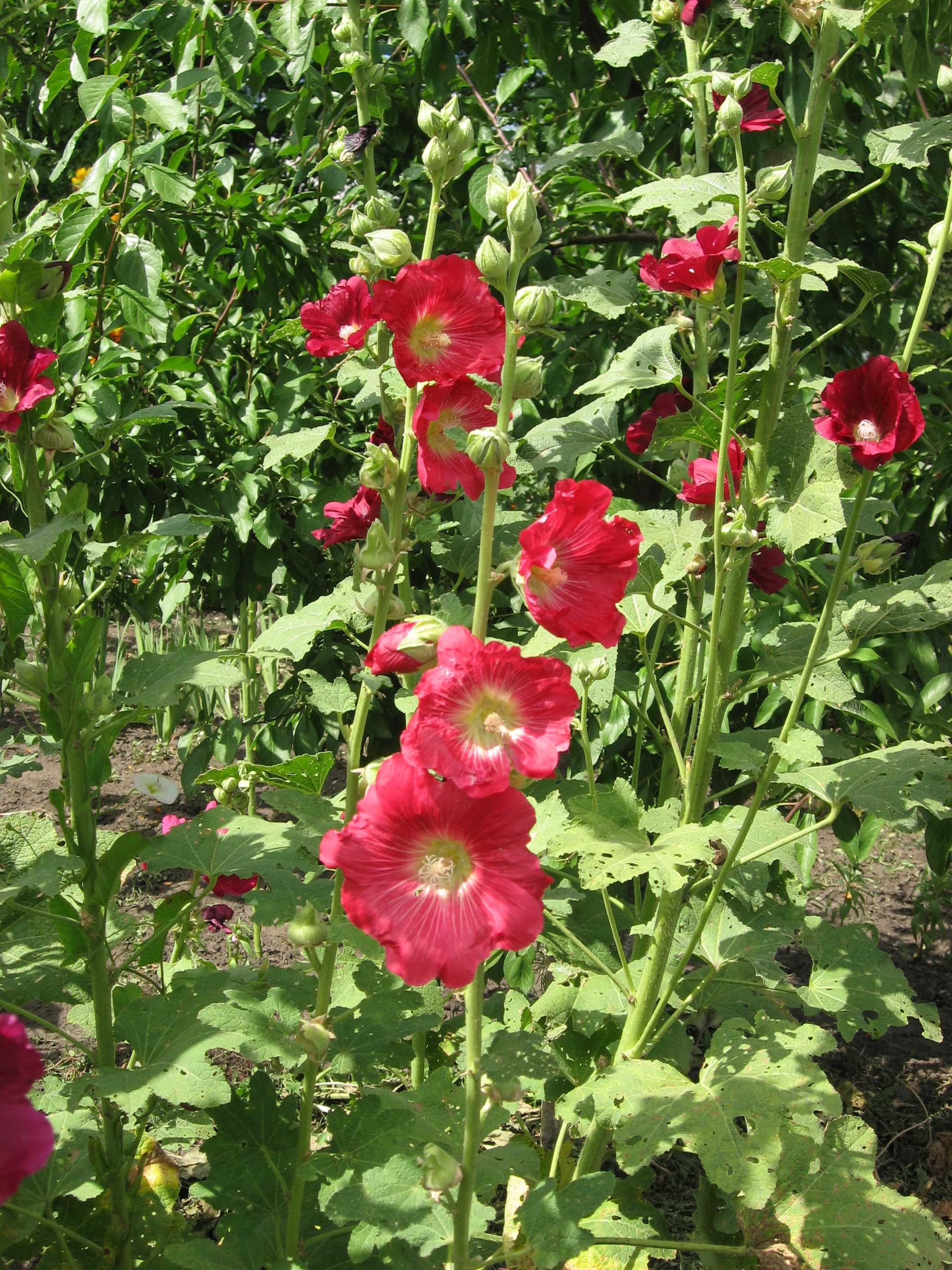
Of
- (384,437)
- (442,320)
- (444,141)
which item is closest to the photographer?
(442,320)

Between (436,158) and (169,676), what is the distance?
74 cm

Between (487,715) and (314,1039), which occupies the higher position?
(487,715)

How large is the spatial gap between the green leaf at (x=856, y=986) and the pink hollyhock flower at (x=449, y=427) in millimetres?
967

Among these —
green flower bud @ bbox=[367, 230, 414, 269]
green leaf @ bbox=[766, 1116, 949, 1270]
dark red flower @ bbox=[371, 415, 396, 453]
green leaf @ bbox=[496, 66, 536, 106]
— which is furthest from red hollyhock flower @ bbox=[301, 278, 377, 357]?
green leaf @ bbox=[766, 1116, 949, 1270]

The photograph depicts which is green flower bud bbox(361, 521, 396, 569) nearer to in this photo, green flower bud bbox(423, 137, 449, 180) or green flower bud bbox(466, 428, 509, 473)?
green flower bud bbox(466, 428, 509, 473)

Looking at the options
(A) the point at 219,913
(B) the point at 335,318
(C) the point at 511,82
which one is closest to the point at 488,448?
(B) the point at 335,318

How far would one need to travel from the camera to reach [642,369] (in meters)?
1.72

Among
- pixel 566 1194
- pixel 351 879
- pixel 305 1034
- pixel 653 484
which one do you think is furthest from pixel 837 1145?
pixel 653 484

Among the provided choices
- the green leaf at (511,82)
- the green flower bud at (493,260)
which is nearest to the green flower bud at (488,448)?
the green flower bud at (493,260)

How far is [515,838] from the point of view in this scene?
2.96ft

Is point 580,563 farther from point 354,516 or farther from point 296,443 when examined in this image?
point 296,443

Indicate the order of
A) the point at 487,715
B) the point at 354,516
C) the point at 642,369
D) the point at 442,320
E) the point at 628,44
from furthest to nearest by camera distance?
1. the point at 628,44
2. the point at 642,369
3. the point at 354,516
4. the point at 442,320
5. the point at 487,715

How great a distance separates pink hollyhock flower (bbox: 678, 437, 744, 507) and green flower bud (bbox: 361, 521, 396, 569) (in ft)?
1.75

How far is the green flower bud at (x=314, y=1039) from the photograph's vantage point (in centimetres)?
106
